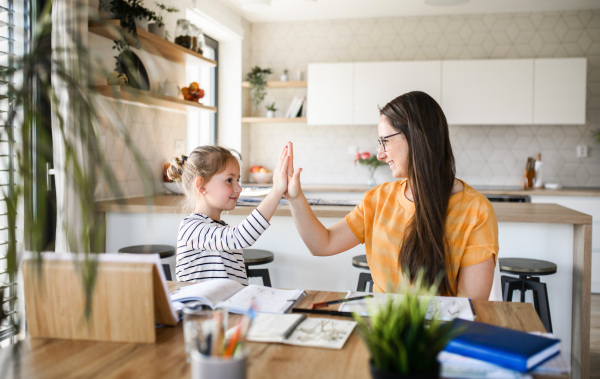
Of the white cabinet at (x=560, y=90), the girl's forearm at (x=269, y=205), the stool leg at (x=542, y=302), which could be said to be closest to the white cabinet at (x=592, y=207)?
the white cabinet at (x=560, y=90)

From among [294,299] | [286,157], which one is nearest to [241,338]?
[294,299]

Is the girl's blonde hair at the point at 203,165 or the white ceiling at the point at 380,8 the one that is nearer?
the girl's blonde hair at the point at 203,165

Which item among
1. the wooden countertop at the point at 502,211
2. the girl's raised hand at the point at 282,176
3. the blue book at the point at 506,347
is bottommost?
the blue book at the point at 506,347

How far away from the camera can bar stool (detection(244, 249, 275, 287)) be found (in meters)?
2.66

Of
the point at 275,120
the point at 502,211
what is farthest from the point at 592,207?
the point at 275,120

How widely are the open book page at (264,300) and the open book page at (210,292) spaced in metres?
0.02

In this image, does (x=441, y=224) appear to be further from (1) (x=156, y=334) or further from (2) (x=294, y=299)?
(1) (x=156, y=334)

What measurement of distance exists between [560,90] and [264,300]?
13.6ft

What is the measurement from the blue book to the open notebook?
603 millimetres

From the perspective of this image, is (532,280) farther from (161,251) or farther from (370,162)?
(370,162)

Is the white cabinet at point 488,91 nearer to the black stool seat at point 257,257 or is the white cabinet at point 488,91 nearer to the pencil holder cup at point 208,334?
the black stool seat at point 257,257

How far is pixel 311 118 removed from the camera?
511 cm

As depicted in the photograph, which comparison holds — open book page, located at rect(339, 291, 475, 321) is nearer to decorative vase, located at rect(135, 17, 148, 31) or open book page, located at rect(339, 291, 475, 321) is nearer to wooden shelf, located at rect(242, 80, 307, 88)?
decorative vase, located at rect(135, 17, 148, 31)

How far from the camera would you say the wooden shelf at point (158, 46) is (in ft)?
10.0
